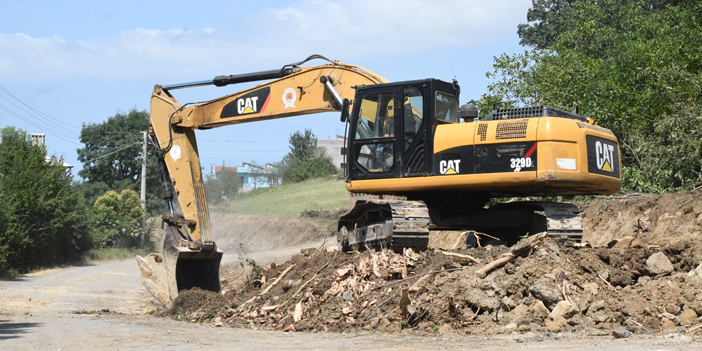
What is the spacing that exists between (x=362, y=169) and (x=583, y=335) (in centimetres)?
459

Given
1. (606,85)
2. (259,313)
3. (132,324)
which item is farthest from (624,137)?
(132,324)

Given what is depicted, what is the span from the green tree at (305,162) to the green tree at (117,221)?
2853 cm

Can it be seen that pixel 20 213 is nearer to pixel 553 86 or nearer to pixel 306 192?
pixel 553 86

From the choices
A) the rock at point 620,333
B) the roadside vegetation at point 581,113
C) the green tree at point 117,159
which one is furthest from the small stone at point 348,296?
the green tree at point 117,159

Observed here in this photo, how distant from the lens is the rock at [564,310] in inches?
352

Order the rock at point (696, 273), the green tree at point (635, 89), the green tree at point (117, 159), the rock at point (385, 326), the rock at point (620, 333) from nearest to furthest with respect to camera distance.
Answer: the rock at point (620, 333)
the rock at point (385, 326)
the rock at point (696, 273)
the green tree at point (635, 89)
the green tree at point (117, 159)

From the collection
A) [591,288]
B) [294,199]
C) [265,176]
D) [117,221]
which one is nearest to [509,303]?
[591,288]

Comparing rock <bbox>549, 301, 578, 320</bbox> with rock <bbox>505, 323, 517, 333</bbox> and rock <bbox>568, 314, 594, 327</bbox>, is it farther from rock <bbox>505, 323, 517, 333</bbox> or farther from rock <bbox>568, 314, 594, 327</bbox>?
rock <bbox>505, 323, 517, 333</bbox>

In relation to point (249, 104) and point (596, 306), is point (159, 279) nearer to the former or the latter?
point (249, 104)

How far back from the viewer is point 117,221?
131ft

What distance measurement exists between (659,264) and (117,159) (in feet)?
183

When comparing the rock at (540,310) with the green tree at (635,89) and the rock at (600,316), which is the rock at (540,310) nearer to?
the rock at (600,316)

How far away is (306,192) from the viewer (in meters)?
58.2

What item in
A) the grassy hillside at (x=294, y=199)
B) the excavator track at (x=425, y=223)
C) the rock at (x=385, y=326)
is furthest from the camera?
the grassy hillside at (x=294, y=199)
